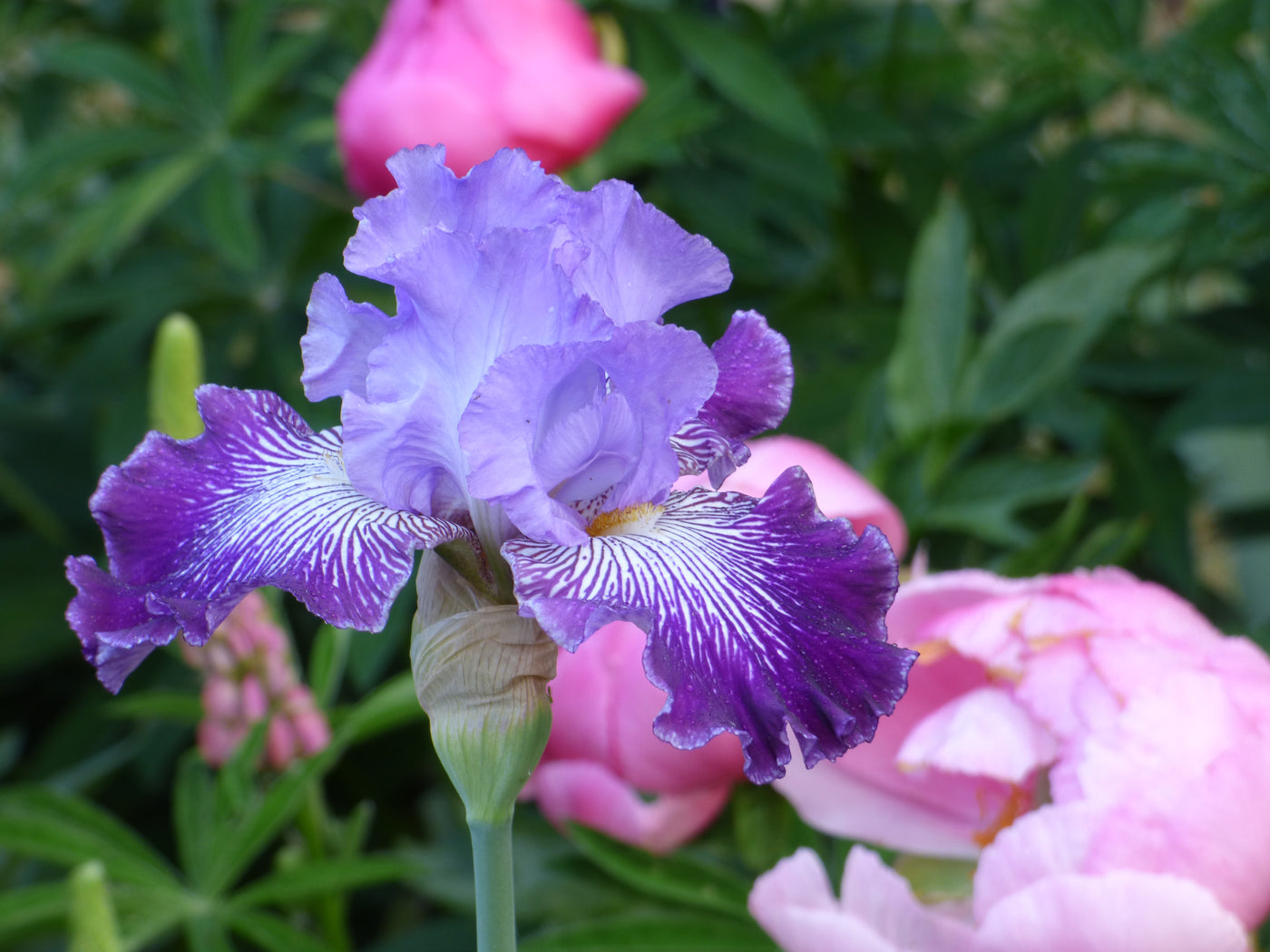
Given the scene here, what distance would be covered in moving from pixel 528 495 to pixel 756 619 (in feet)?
0.16

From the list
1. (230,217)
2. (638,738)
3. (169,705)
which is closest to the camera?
(638,738)

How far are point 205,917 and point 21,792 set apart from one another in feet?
0.29

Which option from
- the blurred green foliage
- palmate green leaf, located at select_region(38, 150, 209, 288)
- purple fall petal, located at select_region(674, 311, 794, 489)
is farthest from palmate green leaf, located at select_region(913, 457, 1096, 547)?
palmate green leaf, located at select_region(38, 150, 209, 288)

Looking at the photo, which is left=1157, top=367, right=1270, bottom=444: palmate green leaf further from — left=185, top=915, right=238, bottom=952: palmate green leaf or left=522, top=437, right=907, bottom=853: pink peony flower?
left=185, top=915, right=238, bottom=952: palmate green leaf

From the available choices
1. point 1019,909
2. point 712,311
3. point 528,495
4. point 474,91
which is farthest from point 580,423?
point 712,311

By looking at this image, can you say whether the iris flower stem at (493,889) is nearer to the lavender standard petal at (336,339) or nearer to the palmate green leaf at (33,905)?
the lavender standard petal at (336,339)

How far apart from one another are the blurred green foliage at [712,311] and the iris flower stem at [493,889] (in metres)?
0.19

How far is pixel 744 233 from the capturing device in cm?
75

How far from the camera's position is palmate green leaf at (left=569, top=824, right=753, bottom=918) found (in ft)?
1.36

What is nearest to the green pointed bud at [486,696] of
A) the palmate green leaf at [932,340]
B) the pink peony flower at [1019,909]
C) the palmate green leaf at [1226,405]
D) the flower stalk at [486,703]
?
the flower stalk at [486,703]

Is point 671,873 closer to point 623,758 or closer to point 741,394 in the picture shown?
point 623,758

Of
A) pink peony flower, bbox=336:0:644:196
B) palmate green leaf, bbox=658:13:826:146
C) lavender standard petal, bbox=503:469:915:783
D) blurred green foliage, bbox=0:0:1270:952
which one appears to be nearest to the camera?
lavender standard petal, bbox=503:469:915:783

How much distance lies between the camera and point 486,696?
24cm

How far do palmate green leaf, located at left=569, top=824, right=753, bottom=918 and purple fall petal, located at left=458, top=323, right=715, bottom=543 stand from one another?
0.62 ft
